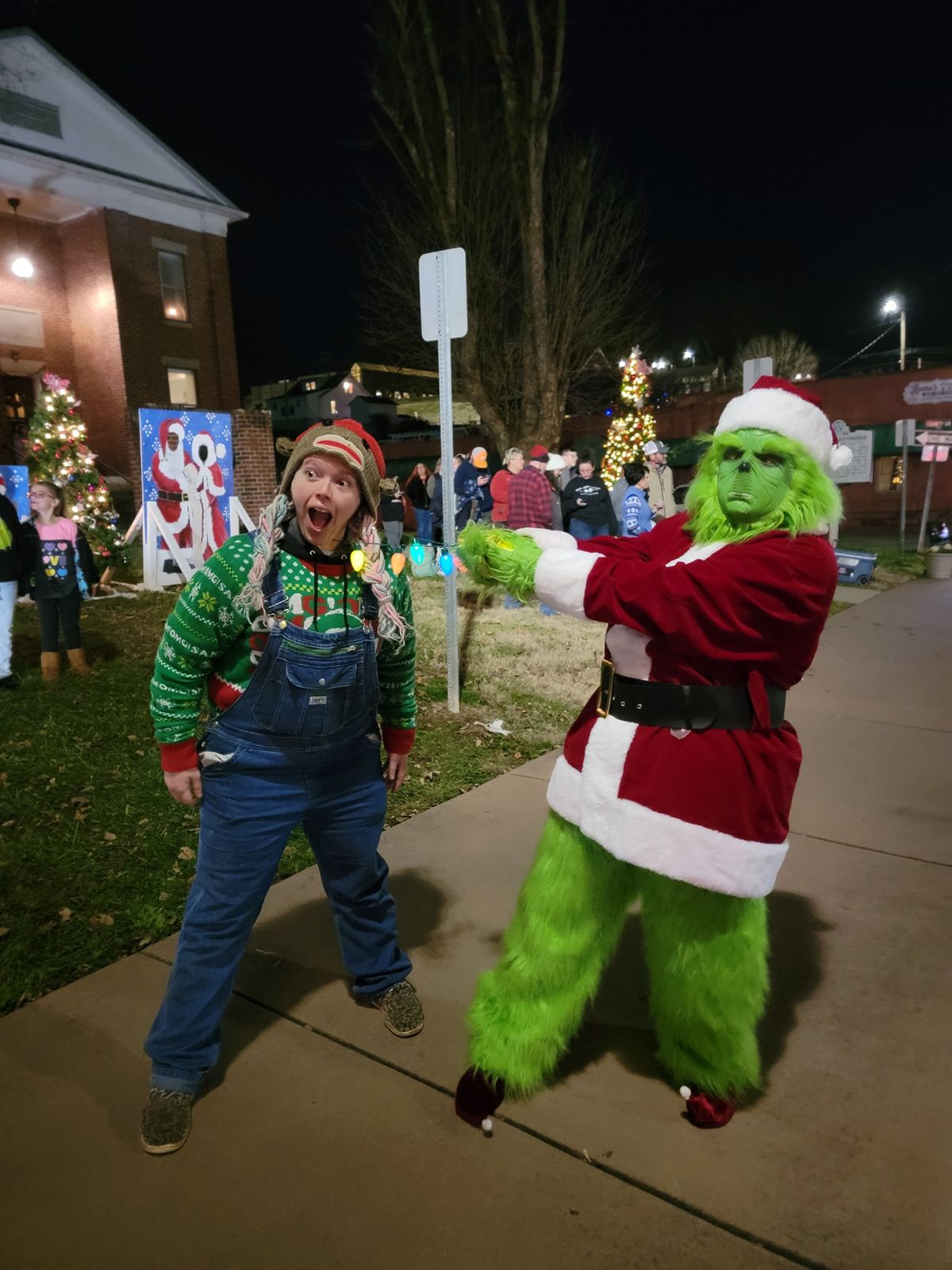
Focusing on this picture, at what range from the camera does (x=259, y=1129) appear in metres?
2.22

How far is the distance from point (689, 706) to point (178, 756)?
1333mm

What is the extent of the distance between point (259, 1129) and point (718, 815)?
148cm

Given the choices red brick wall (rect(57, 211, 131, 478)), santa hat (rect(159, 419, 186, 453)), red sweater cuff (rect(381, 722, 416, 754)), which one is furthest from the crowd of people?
red brick wall (rect(57, 211, 131, 478))

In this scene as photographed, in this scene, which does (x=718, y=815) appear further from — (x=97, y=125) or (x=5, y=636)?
(x=97, y=125)

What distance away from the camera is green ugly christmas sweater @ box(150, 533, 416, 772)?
2.14 metres

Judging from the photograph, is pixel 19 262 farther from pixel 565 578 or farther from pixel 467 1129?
pixel 467 1129

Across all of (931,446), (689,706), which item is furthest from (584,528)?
(931,446)

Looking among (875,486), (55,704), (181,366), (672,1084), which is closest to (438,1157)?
(672,1084)

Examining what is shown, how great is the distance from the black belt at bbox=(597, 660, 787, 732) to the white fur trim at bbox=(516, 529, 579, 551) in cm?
38

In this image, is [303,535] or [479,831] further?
[479,831]

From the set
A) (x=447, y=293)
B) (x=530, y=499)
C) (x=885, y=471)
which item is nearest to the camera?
(x=447, y=293)

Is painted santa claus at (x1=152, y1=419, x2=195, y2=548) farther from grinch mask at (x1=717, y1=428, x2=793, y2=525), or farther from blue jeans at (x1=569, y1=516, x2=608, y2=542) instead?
grinch mask at (x1=717, y1=428, x2=793, y2=525)

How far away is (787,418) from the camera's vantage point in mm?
2082

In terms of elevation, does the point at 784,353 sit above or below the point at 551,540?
above
